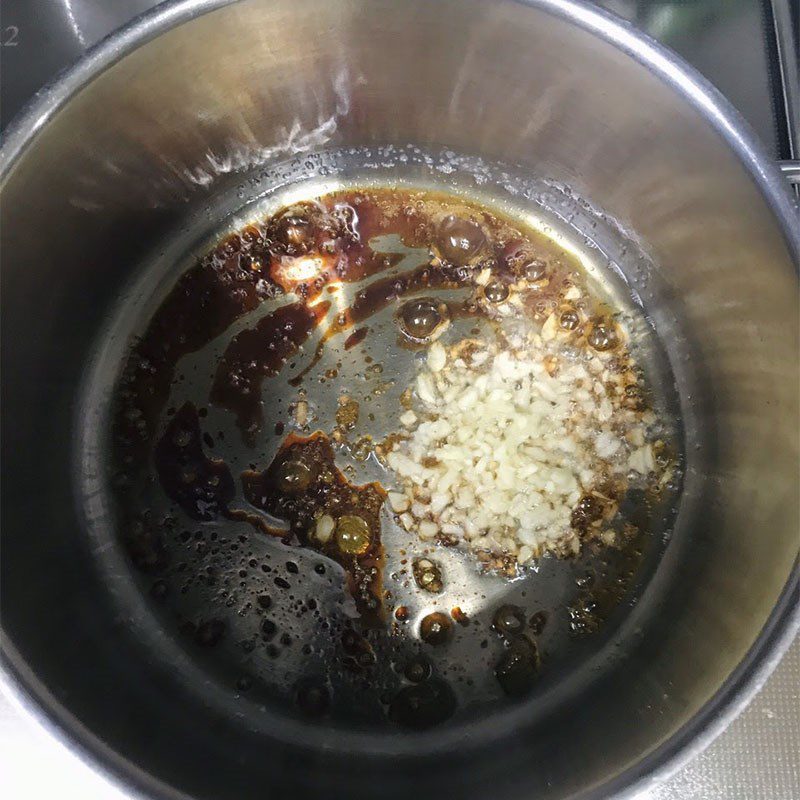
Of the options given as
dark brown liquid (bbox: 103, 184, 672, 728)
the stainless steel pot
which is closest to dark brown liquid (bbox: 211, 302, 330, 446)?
dark brown liquid (bbox: 103, 184, 672, 728)

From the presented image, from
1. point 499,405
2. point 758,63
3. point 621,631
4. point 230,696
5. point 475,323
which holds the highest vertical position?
point 758,63

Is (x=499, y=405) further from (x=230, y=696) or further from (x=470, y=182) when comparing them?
(x=230, y=696)

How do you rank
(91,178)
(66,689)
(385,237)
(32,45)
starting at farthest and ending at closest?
(385,237)
(32,45)
(91,178)
(66,689)

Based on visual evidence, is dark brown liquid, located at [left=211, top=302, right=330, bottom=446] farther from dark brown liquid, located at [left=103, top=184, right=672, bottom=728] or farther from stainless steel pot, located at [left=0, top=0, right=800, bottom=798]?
stainless steel pot, located at [left=0, top=0, right=800, bottom=798]

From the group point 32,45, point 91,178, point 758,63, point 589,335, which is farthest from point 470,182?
point 32,45

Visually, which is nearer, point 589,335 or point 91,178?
point 91,178

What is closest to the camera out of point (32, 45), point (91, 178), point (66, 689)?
point (66, 689)

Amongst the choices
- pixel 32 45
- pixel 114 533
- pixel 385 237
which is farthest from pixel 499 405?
pixel 32 45

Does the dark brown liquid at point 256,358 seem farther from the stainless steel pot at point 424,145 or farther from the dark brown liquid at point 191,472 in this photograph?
the stainless steel pot at point 424,145

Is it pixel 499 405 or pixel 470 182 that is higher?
pixel 470 182
